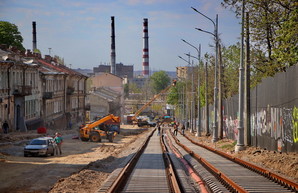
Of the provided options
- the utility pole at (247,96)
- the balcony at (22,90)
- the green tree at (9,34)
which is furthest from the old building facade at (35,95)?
the utility pole at (247,96)

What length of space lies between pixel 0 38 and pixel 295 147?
69564 millimetres

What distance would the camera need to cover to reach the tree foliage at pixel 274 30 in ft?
69.3

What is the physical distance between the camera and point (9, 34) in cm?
8556

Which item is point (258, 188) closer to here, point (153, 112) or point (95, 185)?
point (95, 185)

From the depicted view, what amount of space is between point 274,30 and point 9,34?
64827 millimetres

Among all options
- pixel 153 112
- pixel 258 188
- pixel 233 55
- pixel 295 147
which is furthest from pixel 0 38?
pixel 153 112

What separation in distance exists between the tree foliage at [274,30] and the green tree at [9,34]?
5866 centimetres

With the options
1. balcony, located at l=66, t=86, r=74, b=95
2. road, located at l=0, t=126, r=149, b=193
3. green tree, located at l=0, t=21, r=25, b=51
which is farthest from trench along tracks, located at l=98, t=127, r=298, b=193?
green tree, located at l=0, t=21, r=25, b=51

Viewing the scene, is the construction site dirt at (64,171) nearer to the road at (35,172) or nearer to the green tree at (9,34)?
the road at (35,172)

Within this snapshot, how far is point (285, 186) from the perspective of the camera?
15.1m

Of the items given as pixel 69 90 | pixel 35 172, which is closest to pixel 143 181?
pixel 35 172

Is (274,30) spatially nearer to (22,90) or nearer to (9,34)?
(22,90)

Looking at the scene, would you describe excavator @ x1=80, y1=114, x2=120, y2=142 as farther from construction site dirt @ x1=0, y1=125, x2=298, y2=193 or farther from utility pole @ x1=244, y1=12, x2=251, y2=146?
utility pole @ x1=244, y1=12, x2=251, y2=146

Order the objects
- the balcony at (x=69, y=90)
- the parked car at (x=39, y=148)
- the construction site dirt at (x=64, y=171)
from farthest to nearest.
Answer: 1. the balcony at (x=69, y=90)
2. the parked car at (x=39, y=148)
3. the construction site dirt at (x=64, y=171)
